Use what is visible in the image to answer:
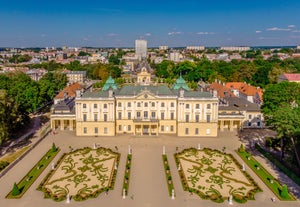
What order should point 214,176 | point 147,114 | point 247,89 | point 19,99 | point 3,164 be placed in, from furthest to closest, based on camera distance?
point 247,89 < point 19,99 < point 147,114 < point 3,164 < point 214,176

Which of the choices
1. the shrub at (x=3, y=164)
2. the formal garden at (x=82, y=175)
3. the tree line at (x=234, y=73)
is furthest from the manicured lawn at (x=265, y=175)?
the tree line at (x=234, y=73)

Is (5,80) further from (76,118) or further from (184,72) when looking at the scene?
(184,72)

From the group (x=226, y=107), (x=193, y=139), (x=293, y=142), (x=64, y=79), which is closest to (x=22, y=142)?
(x=193, y=139)

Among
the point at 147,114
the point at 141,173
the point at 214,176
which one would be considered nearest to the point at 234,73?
the point at 147,114

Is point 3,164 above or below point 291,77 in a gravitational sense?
below

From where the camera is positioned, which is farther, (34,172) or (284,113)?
(284,113)

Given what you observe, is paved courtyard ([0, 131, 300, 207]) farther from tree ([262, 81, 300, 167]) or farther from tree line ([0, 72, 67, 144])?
tree line ([0, 72, 67, 144])

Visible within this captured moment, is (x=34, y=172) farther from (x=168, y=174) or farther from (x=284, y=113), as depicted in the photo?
(x=284, y=113)

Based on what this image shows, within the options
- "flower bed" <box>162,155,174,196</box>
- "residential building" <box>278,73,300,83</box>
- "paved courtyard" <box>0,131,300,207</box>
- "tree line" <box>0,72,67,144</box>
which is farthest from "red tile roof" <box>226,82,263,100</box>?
"tree line" <box>0,72,67,144</box>
